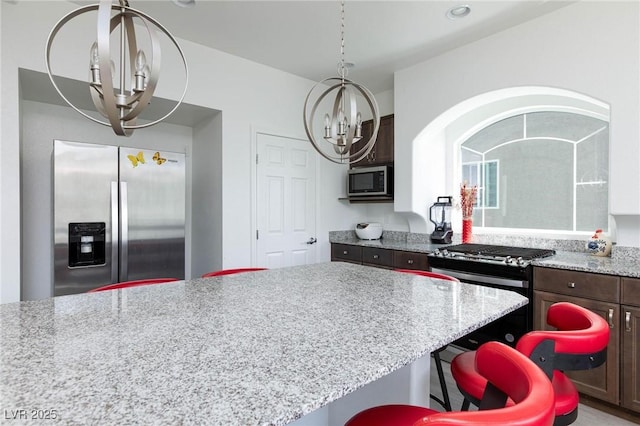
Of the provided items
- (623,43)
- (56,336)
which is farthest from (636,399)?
(56,336)

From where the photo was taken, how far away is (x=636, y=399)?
1.98 metres

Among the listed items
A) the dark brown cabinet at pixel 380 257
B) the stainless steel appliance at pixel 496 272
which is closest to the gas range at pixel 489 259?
the stainless steel appliance at pixel 496 272

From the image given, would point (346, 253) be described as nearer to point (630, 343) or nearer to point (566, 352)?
point (630, 343)

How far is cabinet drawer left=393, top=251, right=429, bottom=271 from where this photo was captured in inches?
123

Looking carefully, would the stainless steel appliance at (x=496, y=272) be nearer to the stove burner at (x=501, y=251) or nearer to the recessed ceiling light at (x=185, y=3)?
the stove burner at (x=501, y=251)

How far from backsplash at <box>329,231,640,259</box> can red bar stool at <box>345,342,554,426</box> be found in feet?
7.36

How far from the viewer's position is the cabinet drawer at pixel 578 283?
2.07 meters

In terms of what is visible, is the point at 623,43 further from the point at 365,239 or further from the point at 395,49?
the point at 365,239

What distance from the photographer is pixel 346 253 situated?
13.1ft

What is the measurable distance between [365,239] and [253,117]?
6.21 ft

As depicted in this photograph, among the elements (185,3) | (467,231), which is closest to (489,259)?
(467,231)

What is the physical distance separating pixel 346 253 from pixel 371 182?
0.88m

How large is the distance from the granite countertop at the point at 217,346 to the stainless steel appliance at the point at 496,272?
1135 millimetres

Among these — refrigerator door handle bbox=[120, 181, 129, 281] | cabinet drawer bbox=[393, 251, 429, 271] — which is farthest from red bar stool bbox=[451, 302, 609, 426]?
refrigerator door handle bbox=[120, 181, 129, 281]
